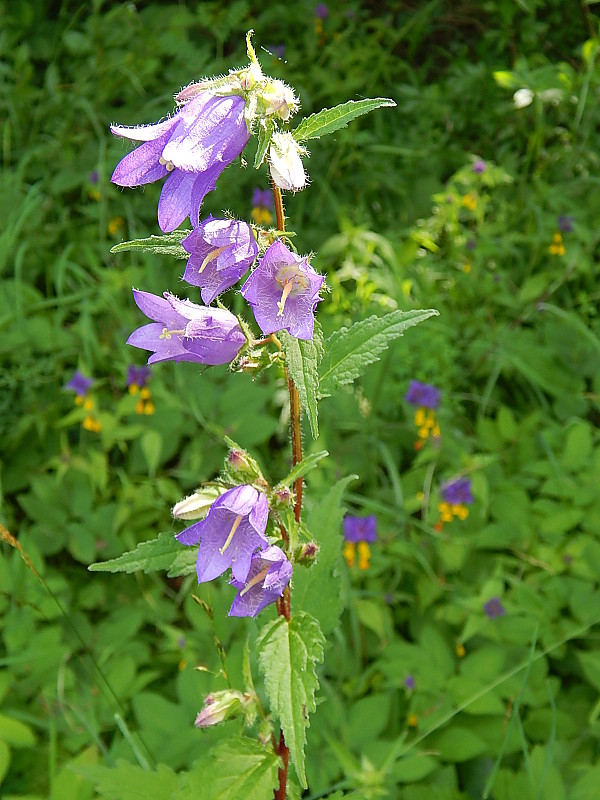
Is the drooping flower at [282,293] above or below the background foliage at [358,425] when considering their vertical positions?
above

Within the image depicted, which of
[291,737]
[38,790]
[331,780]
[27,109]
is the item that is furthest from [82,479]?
[27,109]

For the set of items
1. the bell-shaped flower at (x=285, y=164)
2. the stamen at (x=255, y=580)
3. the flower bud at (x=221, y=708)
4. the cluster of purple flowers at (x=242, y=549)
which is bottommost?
the flower bud at (x=221, y=708)

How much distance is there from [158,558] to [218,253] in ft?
1.66

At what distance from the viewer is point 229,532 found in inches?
46.8

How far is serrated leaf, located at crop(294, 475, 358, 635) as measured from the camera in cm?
146

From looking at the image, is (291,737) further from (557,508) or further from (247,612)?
(557,508)

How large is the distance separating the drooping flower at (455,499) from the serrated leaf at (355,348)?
4.34 feet

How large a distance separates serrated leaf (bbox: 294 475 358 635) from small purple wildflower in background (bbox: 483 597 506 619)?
0.90 m

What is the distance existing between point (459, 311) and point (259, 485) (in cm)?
225

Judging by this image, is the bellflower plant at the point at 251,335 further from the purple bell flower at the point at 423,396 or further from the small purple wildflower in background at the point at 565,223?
the small purple wildflower in background at the point at 565,223

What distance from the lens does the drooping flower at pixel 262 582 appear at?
117 centimetres

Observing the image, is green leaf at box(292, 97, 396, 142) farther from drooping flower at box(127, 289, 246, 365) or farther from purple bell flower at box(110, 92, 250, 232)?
drooping flower at box(127, 289, 246, 365)

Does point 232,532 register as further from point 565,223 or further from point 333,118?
point 565,223

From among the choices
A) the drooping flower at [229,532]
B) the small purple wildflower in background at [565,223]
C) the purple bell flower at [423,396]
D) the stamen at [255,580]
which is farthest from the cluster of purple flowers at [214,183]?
the small purple wildflower in background at [565,223]
